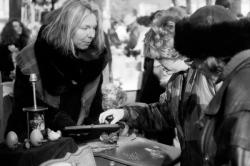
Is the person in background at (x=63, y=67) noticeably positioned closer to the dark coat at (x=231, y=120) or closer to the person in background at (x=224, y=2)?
the dark coat at (x=231, y=120)

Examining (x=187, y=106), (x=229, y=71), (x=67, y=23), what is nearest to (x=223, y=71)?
(x=229, y=71)

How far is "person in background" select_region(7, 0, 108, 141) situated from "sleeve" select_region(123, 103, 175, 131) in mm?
469

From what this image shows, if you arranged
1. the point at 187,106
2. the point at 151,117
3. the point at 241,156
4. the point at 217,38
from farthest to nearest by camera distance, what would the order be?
the point at 151,117 → the point at 187,106 → the point at 217,38 → the point at 241,156

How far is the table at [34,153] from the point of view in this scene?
1.65 m

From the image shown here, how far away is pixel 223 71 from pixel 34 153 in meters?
1.02

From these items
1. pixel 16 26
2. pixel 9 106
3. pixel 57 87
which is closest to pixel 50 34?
pixel 57 87

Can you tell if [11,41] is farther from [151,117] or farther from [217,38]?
[217,38]

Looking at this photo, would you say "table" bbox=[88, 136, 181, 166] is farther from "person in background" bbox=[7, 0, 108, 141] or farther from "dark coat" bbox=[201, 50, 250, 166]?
"dark coat" bbox=[201, 50, 250, 166]

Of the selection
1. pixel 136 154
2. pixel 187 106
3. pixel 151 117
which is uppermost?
pixel 187 106

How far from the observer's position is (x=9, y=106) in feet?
8.57

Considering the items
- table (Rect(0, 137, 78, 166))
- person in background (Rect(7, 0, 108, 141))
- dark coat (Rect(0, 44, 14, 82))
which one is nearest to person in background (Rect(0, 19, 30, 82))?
dark coat (Rect(0, 44, 14, 82))

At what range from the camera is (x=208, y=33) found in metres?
1.17

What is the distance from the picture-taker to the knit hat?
1.13m

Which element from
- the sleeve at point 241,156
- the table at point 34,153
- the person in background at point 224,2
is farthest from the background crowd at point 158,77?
the person in background at point 224,2
